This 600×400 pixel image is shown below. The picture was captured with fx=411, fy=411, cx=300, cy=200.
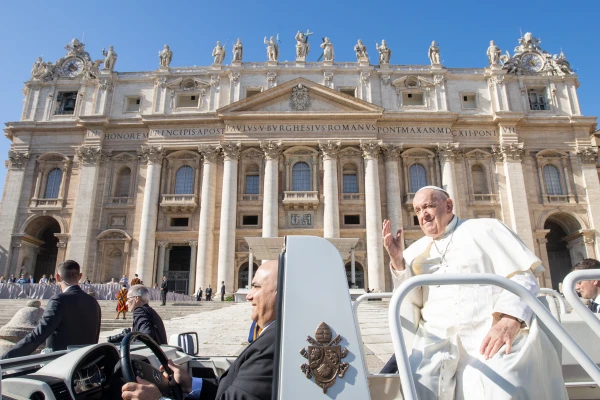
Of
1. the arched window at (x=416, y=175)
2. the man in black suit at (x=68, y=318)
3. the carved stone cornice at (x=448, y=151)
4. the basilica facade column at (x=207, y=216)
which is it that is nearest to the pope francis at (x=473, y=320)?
the man in black suit at (x=68, y=318)

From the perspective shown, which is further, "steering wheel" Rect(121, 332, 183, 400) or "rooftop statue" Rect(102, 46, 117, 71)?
"rooftop statue" Rect(102, 46, 117, 71)

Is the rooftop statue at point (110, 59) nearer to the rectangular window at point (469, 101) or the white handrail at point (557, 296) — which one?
the rectangular window at point (469, 101)

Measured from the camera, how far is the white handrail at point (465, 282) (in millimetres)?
1825

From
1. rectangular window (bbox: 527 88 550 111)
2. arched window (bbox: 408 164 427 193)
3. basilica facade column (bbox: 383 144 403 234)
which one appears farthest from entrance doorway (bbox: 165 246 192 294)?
rectangular window (bbox: 527 88 550 111)

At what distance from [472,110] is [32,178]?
99.3 feet

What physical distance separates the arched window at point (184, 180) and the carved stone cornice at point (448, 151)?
16.4 metres

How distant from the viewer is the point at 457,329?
99.0 inches

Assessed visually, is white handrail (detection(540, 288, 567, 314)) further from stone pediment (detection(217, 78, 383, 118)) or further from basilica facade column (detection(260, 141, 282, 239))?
stone pediment (detection(217, 78, 383, 118))

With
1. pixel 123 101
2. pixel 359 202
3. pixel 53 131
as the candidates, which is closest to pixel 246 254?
pixel 359 202

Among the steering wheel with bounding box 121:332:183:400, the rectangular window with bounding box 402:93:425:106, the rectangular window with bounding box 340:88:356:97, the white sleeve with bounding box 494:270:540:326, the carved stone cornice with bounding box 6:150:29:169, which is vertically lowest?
the steering wheel with bounding box 121:332:183:400

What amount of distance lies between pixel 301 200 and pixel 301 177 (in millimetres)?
1953

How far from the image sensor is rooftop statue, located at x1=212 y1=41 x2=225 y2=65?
29.8m

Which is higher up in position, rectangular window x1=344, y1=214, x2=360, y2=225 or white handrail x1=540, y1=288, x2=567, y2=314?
rectangular window x1=344, y1=214, x2=360, y2=225

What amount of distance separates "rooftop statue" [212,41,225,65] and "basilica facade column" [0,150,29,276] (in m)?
14.3
